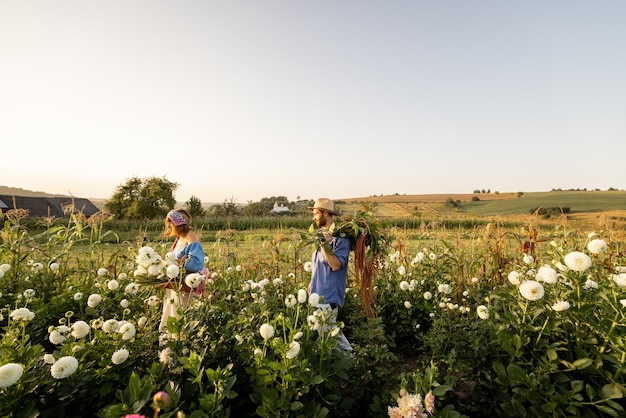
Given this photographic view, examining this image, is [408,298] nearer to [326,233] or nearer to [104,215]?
[326,233]

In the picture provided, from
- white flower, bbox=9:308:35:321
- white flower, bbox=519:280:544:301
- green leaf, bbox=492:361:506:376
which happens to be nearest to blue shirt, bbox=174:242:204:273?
white flower, bbox=9:308:35:321

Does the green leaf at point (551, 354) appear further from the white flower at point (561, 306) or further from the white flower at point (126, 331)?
the white flower at point (126, 331)

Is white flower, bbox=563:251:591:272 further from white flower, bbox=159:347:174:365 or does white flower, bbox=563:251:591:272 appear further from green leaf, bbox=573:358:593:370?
white flower, bbox=159:347:174:365

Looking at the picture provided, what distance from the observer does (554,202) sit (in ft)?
126

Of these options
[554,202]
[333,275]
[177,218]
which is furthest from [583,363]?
[554,202]

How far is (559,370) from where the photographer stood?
181 centimetres

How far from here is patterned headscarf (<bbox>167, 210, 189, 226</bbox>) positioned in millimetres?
3844

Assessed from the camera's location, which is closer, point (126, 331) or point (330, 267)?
point (126, 331)

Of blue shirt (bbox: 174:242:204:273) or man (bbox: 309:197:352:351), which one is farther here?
blue shirt (bbox: 174:242:204:273)

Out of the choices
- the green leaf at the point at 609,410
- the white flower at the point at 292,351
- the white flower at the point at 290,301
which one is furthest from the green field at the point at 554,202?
the white flower at the point at 292,351

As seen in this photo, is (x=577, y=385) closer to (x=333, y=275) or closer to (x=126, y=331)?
(x=333, y=275)

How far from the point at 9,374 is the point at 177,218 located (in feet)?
8.61

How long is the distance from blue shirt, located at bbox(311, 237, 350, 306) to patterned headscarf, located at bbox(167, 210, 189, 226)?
1778 millimetres

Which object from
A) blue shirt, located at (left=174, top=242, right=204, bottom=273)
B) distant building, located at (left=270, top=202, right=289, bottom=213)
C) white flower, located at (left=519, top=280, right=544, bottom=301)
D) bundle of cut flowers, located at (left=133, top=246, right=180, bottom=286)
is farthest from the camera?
distant building, located at (left=270, top=202, right=289, bottom=213)
